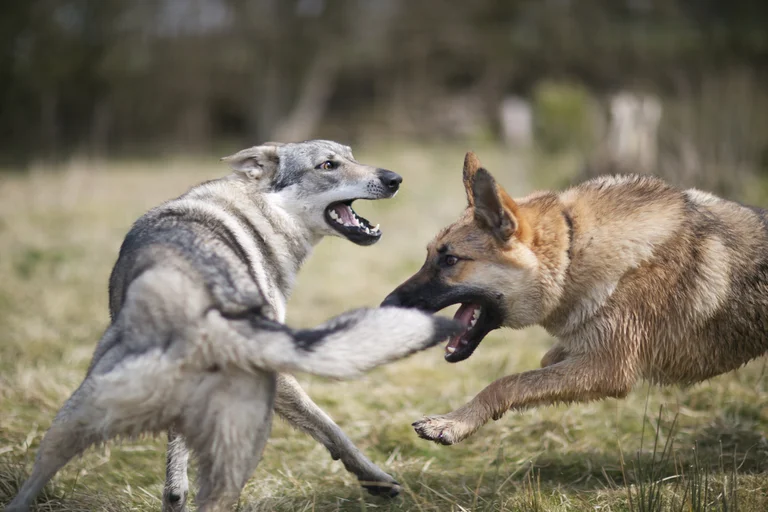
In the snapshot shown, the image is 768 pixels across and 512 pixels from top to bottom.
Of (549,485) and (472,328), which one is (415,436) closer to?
(549,485)

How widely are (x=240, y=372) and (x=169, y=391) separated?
0.27 meters

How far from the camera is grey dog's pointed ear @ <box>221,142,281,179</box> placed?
4.02 metres

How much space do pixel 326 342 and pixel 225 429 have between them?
50cm

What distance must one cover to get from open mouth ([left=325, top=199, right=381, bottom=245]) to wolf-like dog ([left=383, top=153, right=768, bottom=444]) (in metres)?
0.68

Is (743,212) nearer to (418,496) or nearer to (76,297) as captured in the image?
(418,496)

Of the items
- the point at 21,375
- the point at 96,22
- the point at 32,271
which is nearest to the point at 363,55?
the point at 96,22

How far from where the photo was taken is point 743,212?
12.2 ft

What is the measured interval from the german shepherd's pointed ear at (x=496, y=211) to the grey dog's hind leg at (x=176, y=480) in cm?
195

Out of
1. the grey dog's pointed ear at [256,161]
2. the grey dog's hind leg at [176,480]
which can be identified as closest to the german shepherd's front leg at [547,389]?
the grey dog's hind leg at [176,480]

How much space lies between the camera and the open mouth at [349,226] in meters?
4.08

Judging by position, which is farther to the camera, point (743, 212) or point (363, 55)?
point (363, 55)

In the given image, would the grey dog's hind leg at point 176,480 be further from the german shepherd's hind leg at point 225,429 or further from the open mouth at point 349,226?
the open mouth at point 349,226

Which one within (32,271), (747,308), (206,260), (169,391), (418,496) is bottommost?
(32,271)

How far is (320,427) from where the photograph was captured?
3.43 metres
